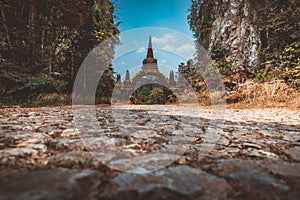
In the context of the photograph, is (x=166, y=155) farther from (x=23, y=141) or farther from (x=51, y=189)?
(x=23, y=141)

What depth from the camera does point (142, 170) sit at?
74 centimetres

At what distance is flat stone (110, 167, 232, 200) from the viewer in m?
0.56

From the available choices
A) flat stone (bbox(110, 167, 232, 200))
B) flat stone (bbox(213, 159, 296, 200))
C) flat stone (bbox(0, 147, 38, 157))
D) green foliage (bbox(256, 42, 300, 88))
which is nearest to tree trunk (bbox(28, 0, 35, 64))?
flat stone (bbox(0, 147, 38, 157))

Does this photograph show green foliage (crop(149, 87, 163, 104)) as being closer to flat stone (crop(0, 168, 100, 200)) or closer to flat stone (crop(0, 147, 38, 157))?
flat stone (crop(0, 147, 38, 157))

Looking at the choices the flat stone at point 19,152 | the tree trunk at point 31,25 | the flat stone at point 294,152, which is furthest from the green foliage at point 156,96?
the flat stone at point 19,152

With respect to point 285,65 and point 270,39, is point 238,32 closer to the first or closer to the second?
point 270,39

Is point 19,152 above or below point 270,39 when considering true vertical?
below

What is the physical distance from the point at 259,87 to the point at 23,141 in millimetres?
7065

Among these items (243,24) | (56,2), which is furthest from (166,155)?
(243,24)

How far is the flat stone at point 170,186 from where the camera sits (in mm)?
558

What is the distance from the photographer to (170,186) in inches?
24.0

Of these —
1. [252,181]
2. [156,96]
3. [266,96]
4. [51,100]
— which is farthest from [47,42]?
[156,96]

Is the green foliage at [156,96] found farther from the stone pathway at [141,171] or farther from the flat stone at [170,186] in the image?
the flat stone at [170,186]

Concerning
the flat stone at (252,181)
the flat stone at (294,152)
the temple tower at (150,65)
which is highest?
the temple tower at (150,65)
